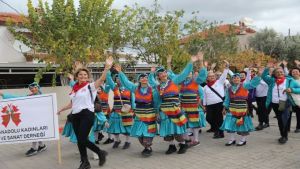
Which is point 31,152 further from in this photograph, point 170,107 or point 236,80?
point 236,80

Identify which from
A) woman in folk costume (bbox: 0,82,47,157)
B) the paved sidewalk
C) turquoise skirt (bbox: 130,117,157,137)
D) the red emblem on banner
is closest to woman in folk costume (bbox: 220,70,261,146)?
the paved sidewalk

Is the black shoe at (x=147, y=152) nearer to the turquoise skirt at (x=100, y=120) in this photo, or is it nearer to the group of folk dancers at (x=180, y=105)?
the group of folk dancers at (x=180, y=105)

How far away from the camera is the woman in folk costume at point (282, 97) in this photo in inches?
326

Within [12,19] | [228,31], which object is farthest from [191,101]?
[228,31]

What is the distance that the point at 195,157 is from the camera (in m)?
7.73

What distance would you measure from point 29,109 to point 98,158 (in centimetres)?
173

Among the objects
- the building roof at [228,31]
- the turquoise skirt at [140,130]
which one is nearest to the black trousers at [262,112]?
the turquoise skirt at [140,130]

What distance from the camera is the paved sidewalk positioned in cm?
705

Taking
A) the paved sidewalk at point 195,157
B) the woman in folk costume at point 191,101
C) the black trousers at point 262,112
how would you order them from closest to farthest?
the paved sidewalk at point 195,157 < the woman in folk costume at point 191,101 < the black trousers at point 262,112

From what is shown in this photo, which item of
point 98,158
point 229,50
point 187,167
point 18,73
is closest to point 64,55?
point 18,73

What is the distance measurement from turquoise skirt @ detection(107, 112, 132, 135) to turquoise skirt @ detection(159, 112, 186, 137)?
1221 millimetres

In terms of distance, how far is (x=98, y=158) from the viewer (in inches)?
305

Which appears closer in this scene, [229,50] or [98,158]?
[98,158]

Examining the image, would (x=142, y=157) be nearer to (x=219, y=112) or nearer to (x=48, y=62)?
(x=219, y=112)
